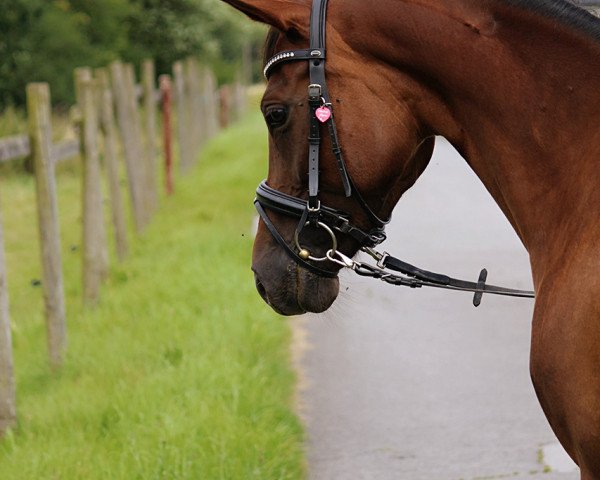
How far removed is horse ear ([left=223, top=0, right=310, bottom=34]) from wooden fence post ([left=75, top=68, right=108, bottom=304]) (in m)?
5.45

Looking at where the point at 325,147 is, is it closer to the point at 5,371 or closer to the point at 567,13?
the point at 567,13

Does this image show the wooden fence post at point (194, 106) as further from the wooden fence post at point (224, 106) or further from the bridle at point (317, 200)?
the bridle at point (317, 200)

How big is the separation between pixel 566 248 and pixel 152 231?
30.6 ft

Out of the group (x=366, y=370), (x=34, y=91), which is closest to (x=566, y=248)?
(x=366, y=370)

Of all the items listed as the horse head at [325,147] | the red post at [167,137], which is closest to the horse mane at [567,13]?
the horse head at [325,147]

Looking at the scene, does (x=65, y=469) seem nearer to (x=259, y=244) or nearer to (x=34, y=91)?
(x=259, y=244)

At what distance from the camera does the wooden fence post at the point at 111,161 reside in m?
10.1

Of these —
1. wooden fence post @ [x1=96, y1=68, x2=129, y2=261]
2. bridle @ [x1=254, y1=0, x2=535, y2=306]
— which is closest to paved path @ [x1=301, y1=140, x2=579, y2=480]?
bridle @ [x1=254, y1=0, x2=535, y2=306]

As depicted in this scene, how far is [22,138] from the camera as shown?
7312 mm

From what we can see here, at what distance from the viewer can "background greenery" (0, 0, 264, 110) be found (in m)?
20.3

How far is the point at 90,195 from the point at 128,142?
332 cm

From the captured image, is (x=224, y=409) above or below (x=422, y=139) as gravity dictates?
below

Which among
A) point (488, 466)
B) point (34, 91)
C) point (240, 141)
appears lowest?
point (488, 466)

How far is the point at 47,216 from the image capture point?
7121 millimetres
